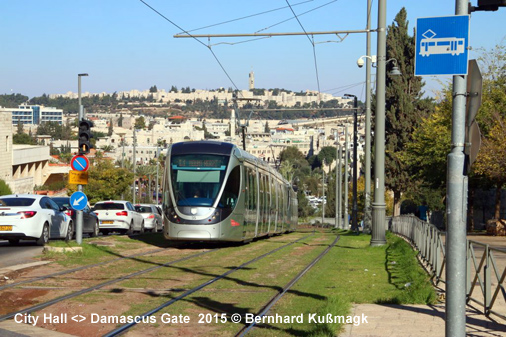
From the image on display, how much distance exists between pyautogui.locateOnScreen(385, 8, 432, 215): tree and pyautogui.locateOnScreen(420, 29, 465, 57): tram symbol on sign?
55.4 metres

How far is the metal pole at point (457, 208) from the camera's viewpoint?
7012 mm

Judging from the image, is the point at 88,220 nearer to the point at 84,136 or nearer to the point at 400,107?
the point at 84,136

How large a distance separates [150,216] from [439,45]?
32633 mm

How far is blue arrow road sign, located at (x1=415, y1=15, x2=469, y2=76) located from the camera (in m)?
7.37

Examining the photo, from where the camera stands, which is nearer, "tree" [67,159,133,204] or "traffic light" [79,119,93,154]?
"traffic light" [79,119,93,154]

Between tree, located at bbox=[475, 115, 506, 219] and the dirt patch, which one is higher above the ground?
tree, located at bbox=[475, 115, 506, 219]

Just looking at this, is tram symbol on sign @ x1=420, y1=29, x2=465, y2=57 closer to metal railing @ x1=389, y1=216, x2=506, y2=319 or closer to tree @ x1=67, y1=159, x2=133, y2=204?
metal railing @ x1=389, y1=216, x2=506, y2=319

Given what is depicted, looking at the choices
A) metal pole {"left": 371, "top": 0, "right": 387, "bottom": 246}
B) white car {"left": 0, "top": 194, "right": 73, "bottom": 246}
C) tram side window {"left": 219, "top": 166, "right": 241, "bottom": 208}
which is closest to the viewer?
white car {"left": 0, "top": 194, "right": 73, "bottom": 246}

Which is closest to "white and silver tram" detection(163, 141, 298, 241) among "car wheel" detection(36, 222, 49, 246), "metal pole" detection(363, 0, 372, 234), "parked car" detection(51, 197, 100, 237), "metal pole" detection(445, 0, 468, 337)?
"car wheel" detection(36, 222, 49, 246)

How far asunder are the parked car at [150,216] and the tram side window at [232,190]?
16.8 m

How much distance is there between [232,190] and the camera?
73.2ft

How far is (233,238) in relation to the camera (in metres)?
22.5

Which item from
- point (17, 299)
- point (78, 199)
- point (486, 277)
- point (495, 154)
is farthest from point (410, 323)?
point (495, 154)

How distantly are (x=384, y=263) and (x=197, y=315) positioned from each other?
8787 mm
